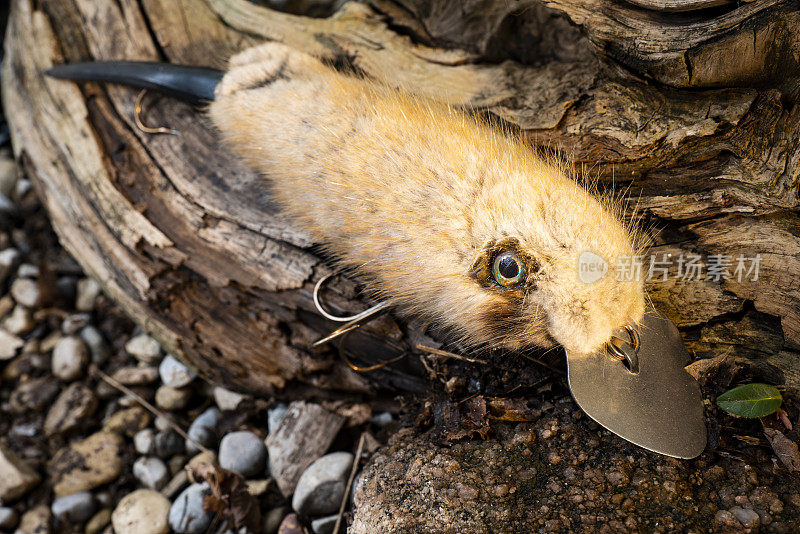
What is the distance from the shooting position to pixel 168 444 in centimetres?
238

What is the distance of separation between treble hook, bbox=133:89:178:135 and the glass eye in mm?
1541

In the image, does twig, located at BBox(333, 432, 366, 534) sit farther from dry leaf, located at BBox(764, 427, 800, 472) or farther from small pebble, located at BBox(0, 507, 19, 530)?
small pebble, located at BBox(0, 507, 19, 530)

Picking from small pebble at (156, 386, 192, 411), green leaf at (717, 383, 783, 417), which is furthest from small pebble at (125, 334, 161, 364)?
green leaf at (717, 383, 783, 417)

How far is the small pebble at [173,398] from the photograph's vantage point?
2.51m

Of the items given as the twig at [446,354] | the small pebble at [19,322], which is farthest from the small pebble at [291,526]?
the small pebble at [19,322]

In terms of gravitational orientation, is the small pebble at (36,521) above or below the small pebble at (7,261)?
below

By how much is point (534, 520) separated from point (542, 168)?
1.03m

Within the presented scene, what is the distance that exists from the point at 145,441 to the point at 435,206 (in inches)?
63.7

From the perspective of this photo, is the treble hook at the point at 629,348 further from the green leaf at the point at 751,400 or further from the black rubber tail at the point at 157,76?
the black rubber tail at the point at 157,76

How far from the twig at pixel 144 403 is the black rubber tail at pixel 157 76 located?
127cm

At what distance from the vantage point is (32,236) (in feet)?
10.1

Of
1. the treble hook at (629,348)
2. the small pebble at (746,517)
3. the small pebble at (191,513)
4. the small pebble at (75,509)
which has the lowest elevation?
the small pebble at (75,509)

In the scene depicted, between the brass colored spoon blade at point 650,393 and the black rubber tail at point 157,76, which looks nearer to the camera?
the brass colored spoon blade at point 650,393
